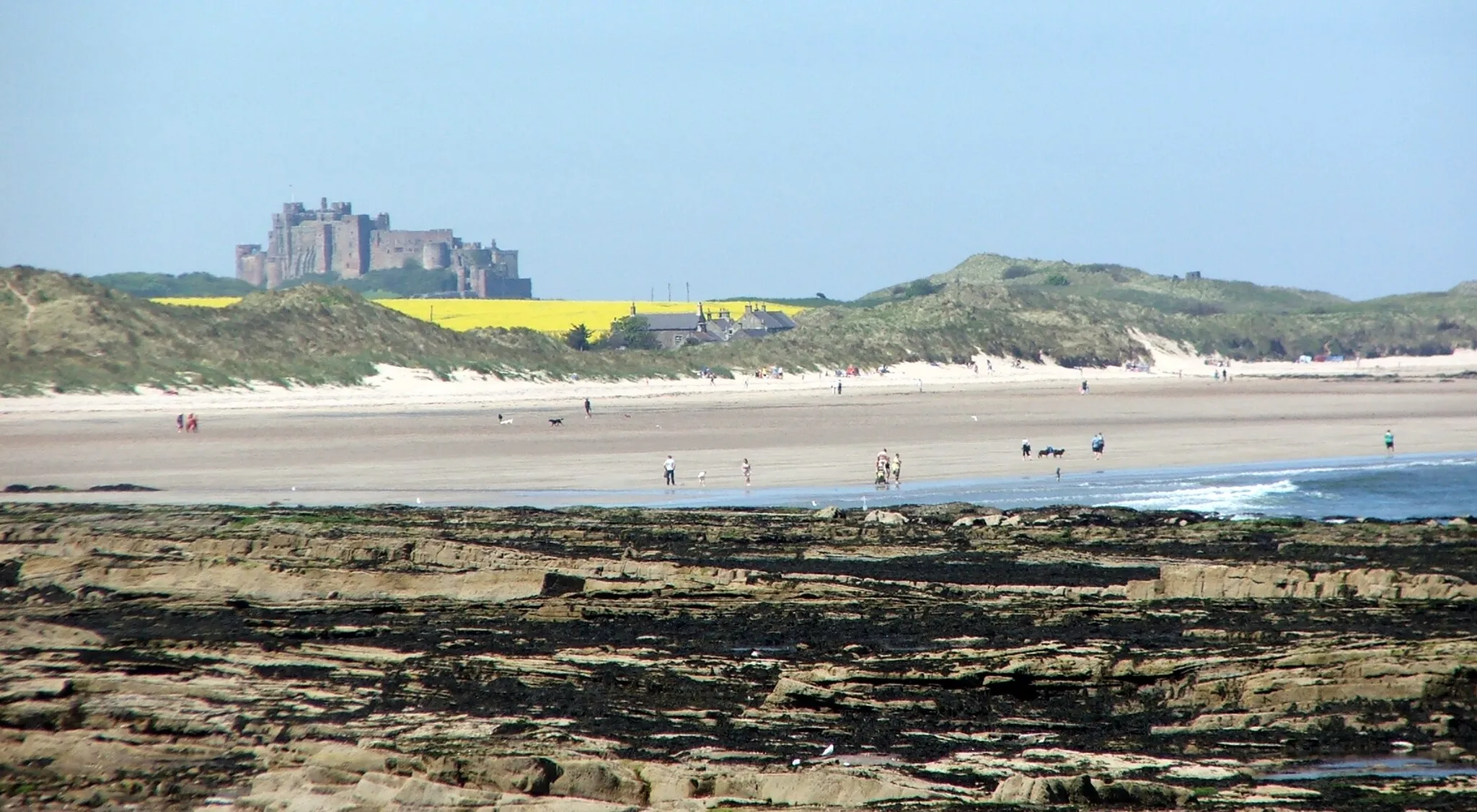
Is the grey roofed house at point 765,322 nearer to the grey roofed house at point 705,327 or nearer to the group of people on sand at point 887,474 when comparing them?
the grey roofed house at point 705,327

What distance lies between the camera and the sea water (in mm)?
24797

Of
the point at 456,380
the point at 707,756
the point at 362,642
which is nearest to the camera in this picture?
the point at 707,756

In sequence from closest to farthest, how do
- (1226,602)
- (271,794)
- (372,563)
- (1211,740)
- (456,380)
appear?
1. (271,794)
2. (1211,740)
3. (1226,602)
4. (372,563)
5. (456,380)

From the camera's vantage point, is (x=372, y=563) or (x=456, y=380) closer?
(x=372, y=563)

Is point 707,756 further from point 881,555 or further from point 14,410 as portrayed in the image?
point 14,410

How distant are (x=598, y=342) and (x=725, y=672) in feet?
234

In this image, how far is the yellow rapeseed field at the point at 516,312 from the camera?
92.6m

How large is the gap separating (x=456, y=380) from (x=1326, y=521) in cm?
4112

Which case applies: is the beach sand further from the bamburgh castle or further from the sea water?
the bamburgh castle

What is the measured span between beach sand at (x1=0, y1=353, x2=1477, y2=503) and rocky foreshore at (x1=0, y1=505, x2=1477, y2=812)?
33.9ft

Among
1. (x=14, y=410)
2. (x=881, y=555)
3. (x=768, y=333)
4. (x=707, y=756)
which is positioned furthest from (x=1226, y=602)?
(x=768, y=333)

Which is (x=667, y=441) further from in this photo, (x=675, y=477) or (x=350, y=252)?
(x=350, y=252)

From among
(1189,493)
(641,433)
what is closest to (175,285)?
(641,433)

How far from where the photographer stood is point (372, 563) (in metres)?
17.0
